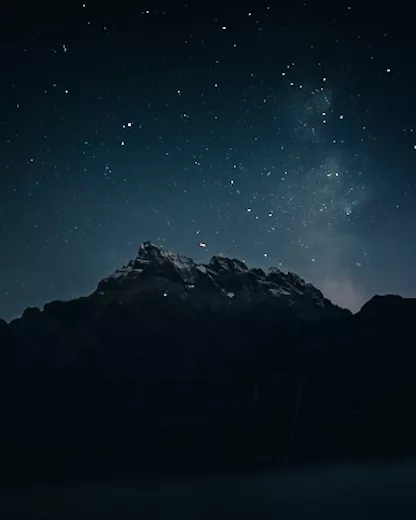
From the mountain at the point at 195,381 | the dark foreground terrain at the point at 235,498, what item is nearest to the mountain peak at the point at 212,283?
the mountain at the point at 195,381

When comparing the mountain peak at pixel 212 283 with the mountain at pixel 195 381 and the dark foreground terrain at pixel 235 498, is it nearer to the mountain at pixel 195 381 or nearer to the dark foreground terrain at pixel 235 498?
the mountain at pixel 195 381

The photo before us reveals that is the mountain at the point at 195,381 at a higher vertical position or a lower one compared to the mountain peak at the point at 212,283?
lower

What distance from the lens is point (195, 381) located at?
130000 mm

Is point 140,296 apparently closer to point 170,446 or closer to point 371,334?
point 170,446

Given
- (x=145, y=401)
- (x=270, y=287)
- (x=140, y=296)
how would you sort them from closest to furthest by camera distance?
(x=145, y=401) < (x=140, y=296) < (x=270, y=287)

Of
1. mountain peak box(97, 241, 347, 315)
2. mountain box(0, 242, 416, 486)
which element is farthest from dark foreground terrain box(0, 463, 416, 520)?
mountain peak box(97, 241, 347, 315)

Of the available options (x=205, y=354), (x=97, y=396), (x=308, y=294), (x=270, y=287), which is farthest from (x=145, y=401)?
(x=308, y=294)

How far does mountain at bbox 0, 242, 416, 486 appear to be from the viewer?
376ft

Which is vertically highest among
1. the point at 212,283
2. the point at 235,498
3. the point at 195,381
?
the point at 212,283

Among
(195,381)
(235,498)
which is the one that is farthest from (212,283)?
(235,498)

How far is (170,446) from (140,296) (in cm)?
5108

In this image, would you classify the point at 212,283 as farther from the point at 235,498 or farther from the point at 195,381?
the point at 235,498

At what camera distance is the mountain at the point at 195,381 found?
115 metres

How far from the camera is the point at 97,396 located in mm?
127500
